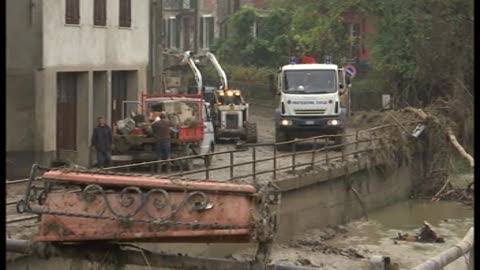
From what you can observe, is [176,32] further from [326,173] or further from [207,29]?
[326,173]

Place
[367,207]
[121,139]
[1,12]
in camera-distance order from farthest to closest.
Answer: [367,207], [121,139], [1,12]

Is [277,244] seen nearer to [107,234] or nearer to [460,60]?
[107,234]

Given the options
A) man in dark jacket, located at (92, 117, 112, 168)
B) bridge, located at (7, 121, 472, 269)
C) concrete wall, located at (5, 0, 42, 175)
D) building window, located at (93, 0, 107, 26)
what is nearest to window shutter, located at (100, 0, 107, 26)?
building window, located at (93, 0, 107, 26)

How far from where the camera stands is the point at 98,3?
29406 mm

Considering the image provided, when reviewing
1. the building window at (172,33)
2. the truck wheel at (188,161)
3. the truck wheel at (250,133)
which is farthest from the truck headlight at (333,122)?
the building window at (172,33)

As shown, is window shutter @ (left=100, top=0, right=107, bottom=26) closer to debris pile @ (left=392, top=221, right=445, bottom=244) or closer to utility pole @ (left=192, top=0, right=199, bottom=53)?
debris pile @ (left=392, top=221, right=445, bottom=244)

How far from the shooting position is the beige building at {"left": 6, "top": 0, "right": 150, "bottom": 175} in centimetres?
2505

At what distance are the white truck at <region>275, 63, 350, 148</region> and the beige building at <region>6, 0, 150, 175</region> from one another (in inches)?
189

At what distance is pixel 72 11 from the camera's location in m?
27.4

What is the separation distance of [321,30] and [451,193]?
678 inches

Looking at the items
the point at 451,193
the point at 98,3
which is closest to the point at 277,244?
the point at 98,3

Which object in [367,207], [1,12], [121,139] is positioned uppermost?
[1,12]

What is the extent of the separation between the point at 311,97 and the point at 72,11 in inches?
376

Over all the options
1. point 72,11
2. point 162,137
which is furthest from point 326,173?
point 72,11
